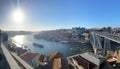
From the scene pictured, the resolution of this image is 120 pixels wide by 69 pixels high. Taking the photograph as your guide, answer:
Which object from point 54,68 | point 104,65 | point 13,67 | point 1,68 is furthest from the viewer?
point 104,65

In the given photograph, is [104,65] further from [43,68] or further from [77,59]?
[77,59]

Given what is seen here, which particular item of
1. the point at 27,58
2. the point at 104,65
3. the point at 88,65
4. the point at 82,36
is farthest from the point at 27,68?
the point at 82,36

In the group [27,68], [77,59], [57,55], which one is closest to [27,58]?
[57,55]

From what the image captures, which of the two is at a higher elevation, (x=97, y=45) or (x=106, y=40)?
(x=106, y=40)

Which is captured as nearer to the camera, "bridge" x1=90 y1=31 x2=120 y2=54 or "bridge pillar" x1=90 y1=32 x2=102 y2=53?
"bridge" x1=90 y1=31 x2=120 y2=54

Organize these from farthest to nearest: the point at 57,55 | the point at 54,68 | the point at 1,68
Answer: the point at 57,55 → the point at 54,68 → the point at 1,68

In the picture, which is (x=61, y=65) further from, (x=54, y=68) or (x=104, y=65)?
(x=104, y=65)

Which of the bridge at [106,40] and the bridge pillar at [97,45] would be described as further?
the bridge pillar at [97,45]

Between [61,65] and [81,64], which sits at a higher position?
[61,65]

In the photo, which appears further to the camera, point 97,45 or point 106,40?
point 97,45

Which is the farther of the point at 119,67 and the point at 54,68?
the point at 119,67
